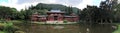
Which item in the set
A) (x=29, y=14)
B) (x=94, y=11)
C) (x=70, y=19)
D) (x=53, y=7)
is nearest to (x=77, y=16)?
(x=70, y=19)

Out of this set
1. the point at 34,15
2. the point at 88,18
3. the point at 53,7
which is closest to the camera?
the point at 88,18

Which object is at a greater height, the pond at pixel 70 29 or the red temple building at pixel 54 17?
the pond at pixel 70 29

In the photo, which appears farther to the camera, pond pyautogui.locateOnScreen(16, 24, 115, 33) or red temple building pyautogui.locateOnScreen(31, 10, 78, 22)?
red temple building pyautogui.locateOnScreen(31, 10, 78, 22)

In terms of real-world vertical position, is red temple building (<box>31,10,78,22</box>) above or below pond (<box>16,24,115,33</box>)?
below

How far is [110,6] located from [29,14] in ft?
45.9

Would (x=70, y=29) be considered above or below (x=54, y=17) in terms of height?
above

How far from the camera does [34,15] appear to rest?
165ft

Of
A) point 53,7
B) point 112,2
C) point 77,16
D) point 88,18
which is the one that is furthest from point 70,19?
point 53,7

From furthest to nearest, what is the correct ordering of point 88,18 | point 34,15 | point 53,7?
1. point 53,7
2. point 34,15
3. point 88,18

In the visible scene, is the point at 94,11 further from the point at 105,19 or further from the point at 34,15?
the point at 34,15

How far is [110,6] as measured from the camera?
5109 cm

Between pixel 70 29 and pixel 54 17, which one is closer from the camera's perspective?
pixel 70 29

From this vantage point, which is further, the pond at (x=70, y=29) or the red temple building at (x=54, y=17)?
the red temple building at (x=54, y=17)

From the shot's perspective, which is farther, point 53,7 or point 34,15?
point 53,7
